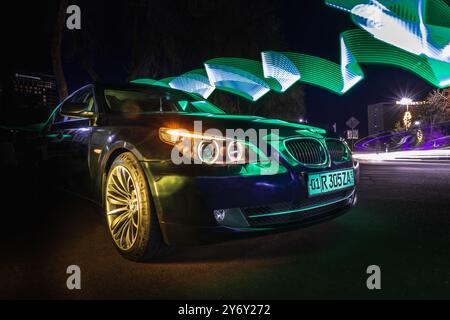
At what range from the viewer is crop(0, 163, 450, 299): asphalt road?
2.04 meters

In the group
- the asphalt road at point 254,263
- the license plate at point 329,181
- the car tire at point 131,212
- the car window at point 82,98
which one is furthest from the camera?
the car window at point 82,98

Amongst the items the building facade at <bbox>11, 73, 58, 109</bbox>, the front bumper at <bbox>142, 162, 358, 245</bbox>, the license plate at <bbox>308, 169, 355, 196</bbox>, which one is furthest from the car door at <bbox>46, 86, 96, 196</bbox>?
the building facade at <bbox>11, 73, 58, 109</bbox>

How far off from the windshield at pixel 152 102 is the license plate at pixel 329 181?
1.71 meters

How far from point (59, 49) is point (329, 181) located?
41.4ft

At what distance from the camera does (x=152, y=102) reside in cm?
402

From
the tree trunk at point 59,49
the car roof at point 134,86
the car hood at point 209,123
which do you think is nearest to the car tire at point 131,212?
the car hood at point 209,123

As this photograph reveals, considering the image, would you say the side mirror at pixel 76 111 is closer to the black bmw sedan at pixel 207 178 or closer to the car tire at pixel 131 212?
the black bmw sedan at pixel 207 178

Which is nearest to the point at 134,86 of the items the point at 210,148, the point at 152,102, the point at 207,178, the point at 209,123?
the point at 152,102

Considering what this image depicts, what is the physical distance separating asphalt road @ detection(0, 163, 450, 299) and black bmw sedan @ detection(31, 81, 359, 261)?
0.25 metres

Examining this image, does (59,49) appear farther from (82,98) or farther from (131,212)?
(131,212)

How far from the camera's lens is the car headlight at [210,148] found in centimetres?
225

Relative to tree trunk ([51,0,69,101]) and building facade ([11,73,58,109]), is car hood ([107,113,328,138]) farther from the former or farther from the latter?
building facade ([11,73,58,109])

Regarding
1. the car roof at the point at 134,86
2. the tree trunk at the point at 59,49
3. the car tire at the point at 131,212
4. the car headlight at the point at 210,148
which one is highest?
the tree trunk at the point at 59,49
